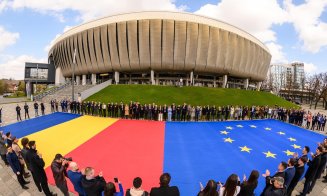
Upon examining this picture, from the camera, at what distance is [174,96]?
32.1m

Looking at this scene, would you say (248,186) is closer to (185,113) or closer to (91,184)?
(91,184)

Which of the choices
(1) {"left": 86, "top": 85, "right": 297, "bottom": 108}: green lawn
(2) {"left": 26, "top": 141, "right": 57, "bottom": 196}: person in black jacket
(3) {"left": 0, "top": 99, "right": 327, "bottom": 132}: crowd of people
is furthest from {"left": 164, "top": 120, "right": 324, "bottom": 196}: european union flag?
(1) {"left": 86, "top": 85, "right": 297, "bottom": 108}: green lawn

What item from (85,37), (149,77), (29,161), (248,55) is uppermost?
(85,37)

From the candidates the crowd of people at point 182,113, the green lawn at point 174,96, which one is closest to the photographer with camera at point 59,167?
the crowd of people at point 182,113

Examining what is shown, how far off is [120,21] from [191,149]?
37652 mm

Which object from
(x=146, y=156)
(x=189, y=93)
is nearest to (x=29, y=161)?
(x=146, y=156)

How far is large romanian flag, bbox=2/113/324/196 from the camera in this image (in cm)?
820

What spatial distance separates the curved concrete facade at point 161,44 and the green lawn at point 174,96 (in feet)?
27.9

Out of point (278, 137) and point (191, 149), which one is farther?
point (278, 137)

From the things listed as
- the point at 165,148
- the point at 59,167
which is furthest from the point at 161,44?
the point at 59,167

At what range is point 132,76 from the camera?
48812 millimetres

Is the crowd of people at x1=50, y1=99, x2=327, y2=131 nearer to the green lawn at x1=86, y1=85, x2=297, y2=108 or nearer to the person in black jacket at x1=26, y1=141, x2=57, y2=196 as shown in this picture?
the green lawn at x1=86, y1=85, x2=297, y2=108

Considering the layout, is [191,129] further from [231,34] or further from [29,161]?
[231,34]

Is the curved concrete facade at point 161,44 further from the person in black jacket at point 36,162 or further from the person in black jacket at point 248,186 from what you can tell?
the person in black jacket at point 248,186
